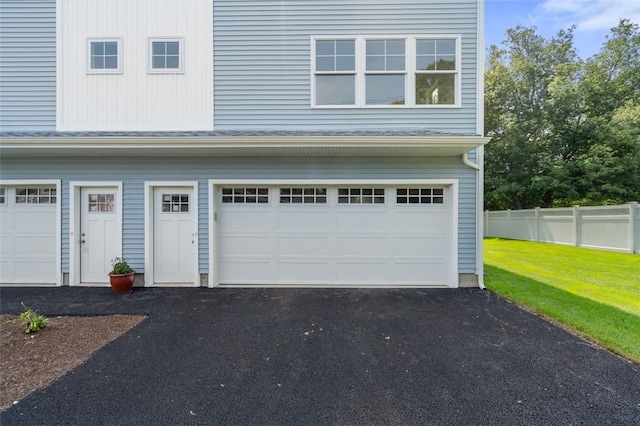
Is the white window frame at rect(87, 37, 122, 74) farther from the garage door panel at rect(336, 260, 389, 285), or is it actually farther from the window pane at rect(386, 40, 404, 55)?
the garage door panel at rect(336, 260, 389, 285)

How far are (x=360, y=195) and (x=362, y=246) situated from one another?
1069mm

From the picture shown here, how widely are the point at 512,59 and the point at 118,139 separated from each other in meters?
23.4

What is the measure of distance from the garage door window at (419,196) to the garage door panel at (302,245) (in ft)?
5.83

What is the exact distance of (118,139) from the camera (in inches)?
202

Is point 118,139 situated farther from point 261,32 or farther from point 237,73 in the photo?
point 261,32

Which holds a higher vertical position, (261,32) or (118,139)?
(261,32)

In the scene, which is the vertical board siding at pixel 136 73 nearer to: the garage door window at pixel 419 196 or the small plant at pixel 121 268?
the small plant at pixel 121 268

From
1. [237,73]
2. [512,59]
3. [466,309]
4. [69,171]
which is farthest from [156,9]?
[512,59]

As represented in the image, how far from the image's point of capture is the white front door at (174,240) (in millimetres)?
6023

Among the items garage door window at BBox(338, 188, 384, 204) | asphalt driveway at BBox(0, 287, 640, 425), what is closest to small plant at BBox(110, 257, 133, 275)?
asphalt driveway at BBox(0, 287, 640, 425)

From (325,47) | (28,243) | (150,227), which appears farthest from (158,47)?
(28,243)

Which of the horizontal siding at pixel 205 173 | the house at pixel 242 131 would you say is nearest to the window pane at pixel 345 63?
the house at pixel 242 131

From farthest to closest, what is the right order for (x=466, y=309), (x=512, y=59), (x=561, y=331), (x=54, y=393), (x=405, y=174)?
(x=512, y=59) < (x=405, y=174) < (x=466, y=309) < (x=561, y=331) < (x=54, y=393)

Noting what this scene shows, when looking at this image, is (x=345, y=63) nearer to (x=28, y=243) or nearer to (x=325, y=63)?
(x=325, y=63)
